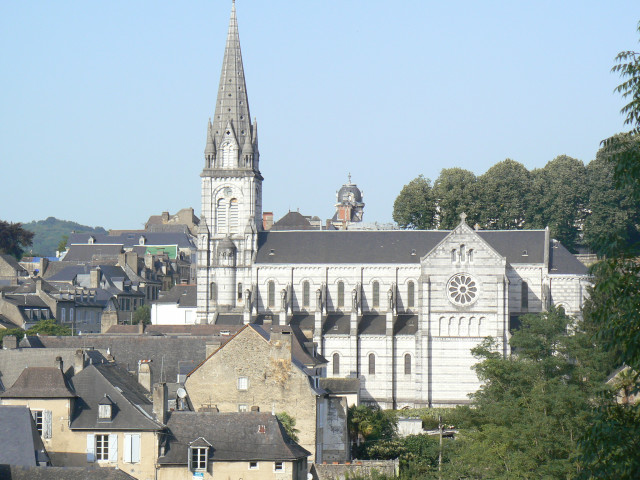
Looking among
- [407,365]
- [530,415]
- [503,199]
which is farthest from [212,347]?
[503,199]

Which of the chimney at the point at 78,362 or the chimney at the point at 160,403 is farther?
the chimney at the point at 78,362

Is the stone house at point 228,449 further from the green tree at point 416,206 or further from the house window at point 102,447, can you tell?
the green tree at point 416,206

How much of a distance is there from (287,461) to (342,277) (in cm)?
5156

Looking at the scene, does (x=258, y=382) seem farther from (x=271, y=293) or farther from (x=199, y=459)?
(x=271, y=293)

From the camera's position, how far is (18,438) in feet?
129

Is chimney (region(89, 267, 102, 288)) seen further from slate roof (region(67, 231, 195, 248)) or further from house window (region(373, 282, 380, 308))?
house window (region(373, 282, 380, 308))

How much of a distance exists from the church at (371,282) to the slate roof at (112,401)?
35865 millimetres

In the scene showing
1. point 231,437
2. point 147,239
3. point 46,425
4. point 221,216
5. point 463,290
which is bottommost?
point 231,437


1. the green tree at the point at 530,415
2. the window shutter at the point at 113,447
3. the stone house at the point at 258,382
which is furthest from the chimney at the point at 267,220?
the window shutter at the point at 113,447

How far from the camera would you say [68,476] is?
34.9m

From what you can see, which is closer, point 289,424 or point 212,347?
point 289,424

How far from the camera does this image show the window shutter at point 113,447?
44906mm

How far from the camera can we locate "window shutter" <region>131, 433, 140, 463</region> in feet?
146

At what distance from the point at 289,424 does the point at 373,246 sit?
46634 millimetres
